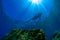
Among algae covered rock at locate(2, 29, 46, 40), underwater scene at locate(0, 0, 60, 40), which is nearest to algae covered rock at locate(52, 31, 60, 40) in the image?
underwater scene at locate(0, 0, 60, 40)

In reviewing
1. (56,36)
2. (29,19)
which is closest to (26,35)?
(29,19)

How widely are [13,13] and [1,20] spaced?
184mm

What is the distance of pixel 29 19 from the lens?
80.6 inches

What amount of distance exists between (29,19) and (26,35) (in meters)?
0.22

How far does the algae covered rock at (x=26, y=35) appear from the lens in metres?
2.02

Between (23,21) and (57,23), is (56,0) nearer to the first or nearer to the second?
(57,23)

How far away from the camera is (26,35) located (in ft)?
6.67

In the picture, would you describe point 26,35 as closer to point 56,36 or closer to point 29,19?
point 29,19

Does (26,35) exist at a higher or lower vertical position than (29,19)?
lower

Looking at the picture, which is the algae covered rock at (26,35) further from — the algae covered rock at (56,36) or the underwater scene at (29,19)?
the algae covered rock at (56,36)

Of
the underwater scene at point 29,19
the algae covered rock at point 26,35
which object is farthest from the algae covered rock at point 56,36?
the algae covered rock at point 26,35

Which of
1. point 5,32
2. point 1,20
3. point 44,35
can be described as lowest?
point 44,35

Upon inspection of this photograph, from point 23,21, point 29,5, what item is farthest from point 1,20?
point 29,5

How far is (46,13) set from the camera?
2.08m
